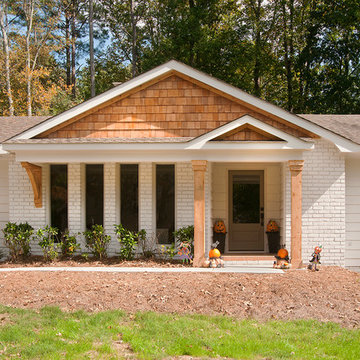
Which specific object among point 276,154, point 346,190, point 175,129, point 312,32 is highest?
point 312,32

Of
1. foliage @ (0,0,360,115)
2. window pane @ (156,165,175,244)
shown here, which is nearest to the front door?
window pane @ (156,165,175,244)

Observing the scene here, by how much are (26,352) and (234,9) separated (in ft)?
84.1

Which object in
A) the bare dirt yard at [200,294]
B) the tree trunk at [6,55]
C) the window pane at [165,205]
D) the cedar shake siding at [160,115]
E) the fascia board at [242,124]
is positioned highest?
the tree trunk at [6,55]

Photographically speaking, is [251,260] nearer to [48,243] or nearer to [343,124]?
[48,243]

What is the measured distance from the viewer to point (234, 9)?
26.3 metres

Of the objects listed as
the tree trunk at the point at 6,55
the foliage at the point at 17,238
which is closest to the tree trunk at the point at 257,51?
the tree trunk at the point at 6,55

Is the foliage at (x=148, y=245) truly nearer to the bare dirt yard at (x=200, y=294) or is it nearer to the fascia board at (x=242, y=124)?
the bare dirt yard at (x=200, y=294)

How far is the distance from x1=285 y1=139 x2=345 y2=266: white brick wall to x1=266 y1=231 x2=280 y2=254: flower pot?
2.94 feet

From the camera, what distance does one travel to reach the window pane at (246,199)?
1137cm

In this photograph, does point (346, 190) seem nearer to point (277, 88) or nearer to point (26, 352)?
point (26, 352)

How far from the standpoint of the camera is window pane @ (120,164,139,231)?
34.6 ft

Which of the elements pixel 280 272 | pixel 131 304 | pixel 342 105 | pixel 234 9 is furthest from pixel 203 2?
pixel 131 304

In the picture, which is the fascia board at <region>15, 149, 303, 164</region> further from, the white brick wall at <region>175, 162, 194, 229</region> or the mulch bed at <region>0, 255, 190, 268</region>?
the mulch bed at <region>0, 255, 190, 268</region>

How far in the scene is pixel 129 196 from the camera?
10586 millimetres
